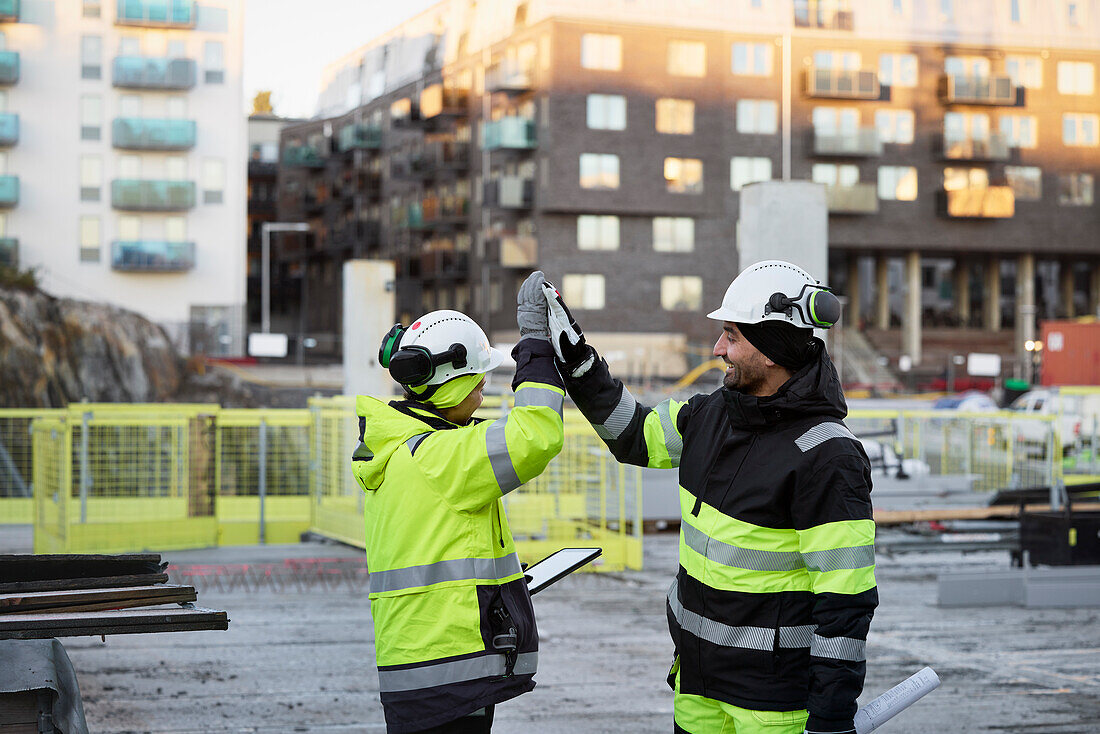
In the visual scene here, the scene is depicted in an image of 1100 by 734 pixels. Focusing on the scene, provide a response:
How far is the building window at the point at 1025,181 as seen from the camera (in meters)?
60.6

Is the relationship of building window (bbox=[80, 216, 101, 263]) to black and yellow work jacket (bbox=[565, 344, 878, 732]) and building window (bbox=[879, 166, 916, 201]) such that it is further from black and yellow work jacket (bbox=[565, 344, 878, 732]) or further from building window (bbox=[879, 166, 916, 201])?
black and yellow work jacket (bbox=[565, 344, 878, 732])

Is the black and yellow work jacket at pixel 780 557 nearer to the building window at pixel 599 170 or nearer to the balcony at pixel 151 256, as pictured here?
the building window at pixel 599 170

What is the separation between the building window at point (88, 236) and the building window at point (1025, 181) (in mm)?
42005

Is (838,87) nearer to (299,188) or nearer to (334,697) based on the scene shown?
(299,188)

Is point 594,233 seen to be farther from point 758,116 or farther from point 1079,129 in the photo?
point 1079,129

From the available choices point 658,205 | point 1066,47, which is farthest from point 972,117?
point 658,205

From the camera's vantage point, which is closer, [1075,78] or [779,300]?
[779,300]

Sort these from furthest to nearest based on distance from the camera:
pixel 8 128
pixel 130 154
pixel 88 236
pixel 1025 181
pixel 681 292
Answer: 1. pixel 1025 181
2. pixel 681 292
3. pixel 130 154
4. pixel 88 236
5. pixel 8 128

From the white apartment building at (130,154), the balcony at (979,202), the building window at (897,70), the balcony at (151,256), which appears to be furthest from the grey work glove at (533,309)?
the balcony at (979,202)

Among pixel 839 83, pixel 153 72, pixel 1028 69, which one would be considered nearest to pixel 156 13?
A: pixel 153 72

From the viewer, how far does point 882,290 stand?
6197cm

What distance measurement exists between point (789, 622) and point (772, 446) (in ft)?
1.67

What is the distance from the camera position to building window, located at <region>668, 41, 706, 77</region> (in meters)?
54.8

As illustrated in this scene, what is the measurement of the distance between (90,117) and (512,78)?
1811cm
